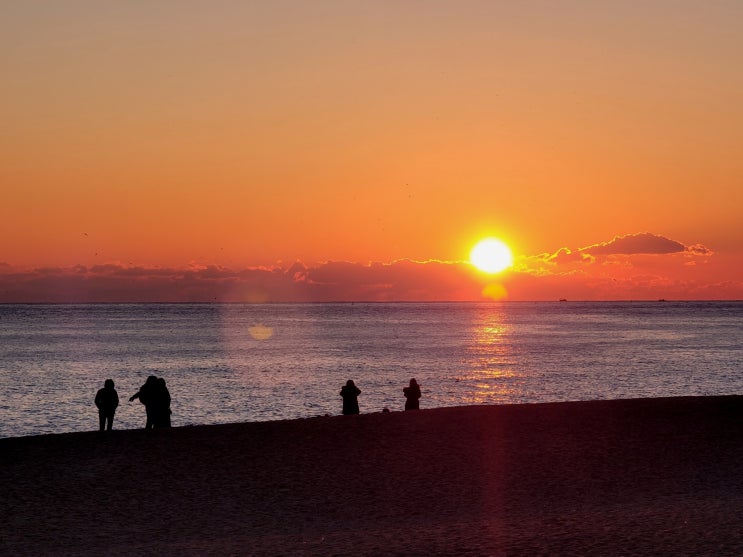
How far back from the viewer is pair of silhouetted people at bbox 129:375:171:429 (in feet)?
78.5

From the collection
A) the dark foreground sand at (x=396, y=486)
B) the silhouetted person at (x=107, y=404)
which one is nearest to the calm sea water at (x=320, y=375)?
the silhouetted person at (x=107, y=404)

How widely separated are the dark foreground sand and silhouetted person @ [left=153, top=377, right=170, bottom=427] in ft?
8.36

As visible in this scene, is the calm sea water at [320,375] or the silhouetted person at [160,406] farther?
the calm sea water at [320,375]

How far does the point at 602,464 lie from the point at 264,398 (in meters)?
34.0

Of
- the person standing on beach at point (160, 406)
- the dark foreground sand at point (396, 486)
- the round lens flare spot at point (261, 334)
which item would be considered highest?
the person standing on beach at point (160, 406)

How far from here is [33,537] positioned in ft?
43.6

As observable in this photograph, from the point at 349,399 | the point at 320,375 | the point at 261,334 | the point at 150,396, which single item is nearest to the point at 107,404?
the point at 150,396

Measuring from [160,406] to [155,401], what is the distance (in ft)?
0.70

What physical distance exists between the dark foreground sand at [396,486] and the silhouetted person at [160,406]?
100 inches

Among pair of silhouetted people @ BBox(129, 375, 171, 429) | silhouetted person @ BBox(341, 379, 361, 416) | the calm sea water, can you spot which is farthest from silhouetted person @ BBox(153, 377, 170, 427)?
the calm sea water

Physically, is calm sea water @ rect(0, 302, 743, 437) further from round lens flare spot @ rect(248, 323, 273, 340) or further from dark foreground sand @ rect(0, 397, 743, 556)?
round lens flare spot @ rect(248, 323, 273, 340)

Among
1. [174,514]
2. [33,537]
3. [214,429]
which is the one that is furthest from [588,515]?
[214,429]

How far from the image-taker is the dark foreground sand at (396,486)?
41.9ft

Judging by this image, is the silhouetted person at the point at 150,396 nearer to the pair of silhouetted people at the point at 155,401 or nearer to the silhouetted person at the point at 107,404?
the pair of silhouetted people at the point at 155,401
